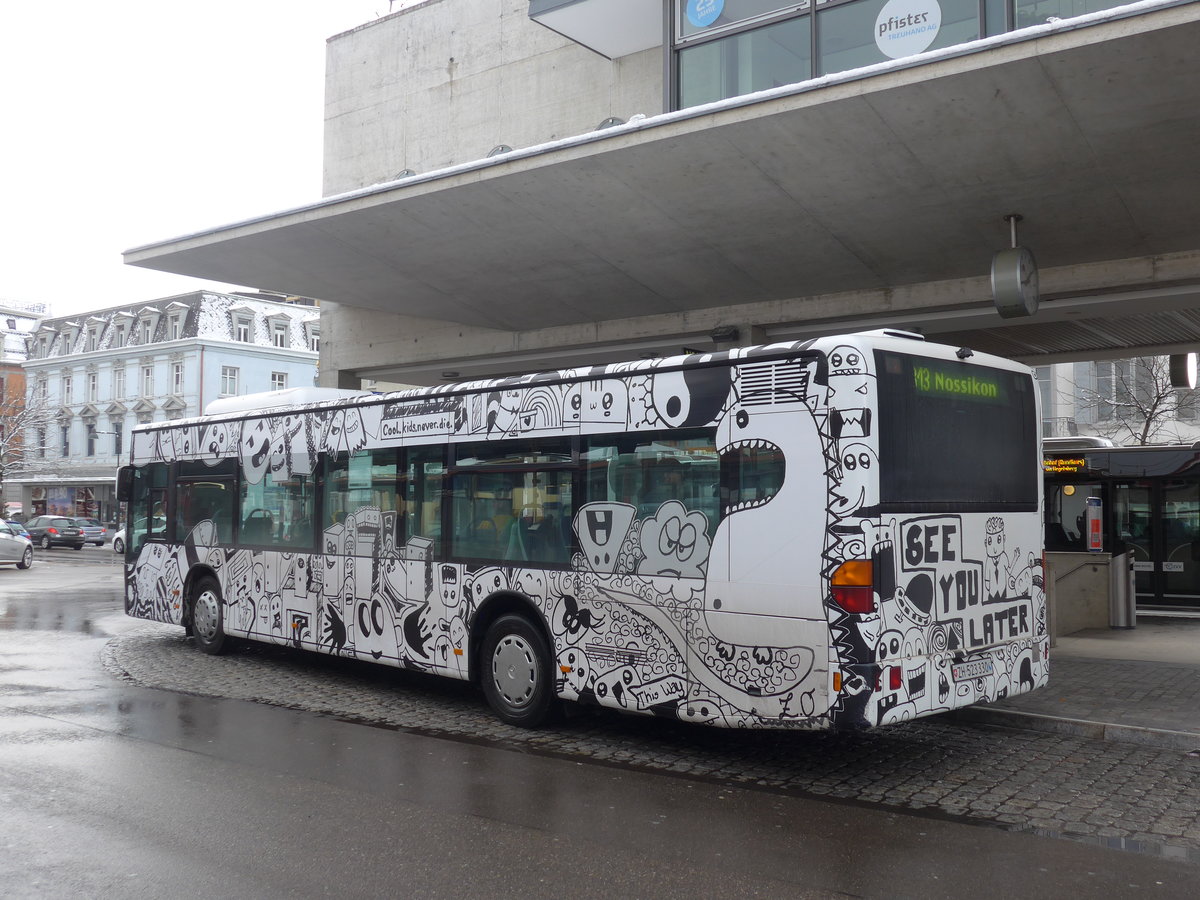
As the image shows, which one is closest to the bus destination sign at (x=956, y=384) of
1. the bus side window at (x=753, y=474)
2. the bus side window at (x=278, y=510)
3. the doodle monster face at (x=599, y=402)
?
the bus side window at (x=753, y=474)

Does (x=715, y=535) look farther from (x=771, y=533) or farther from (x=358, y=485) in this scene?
(x=358, y=485)

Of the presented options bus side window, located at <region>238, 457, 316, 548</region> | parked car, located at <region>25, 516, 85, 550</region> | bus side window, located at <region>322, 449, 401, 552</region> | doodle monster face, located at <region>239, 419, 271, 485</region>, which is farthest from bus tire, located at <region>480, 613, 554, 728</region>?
parked car, located at <region>25, 516, 85, 550</region>

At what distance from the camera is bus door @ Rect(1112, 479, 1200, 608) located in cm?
1967

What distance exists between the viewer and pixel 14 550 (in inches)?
1282

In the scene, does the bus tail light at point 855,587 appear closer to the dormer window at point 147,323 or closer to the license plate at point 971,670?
the license plate at point 971,670

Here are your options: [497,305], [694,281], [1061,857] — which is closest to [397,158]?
[497,305]

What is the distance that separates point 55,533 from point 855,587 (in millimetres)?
50673

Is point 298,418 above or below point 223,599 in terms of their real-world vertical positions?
above

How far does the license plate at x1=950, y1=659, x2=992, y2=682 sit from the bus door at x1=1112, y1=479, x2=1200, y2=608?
1424cm

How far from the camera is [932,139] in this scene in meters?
9.62

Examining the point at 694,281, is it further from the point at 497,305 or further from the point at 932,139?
the point at 932,139

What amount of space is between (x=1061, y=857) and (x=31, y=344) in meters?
81.7

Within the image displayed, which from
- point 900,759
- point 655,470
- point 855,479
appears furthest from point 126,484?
point 855,479

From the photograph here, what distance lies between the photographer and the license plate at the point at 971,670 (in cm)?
706
